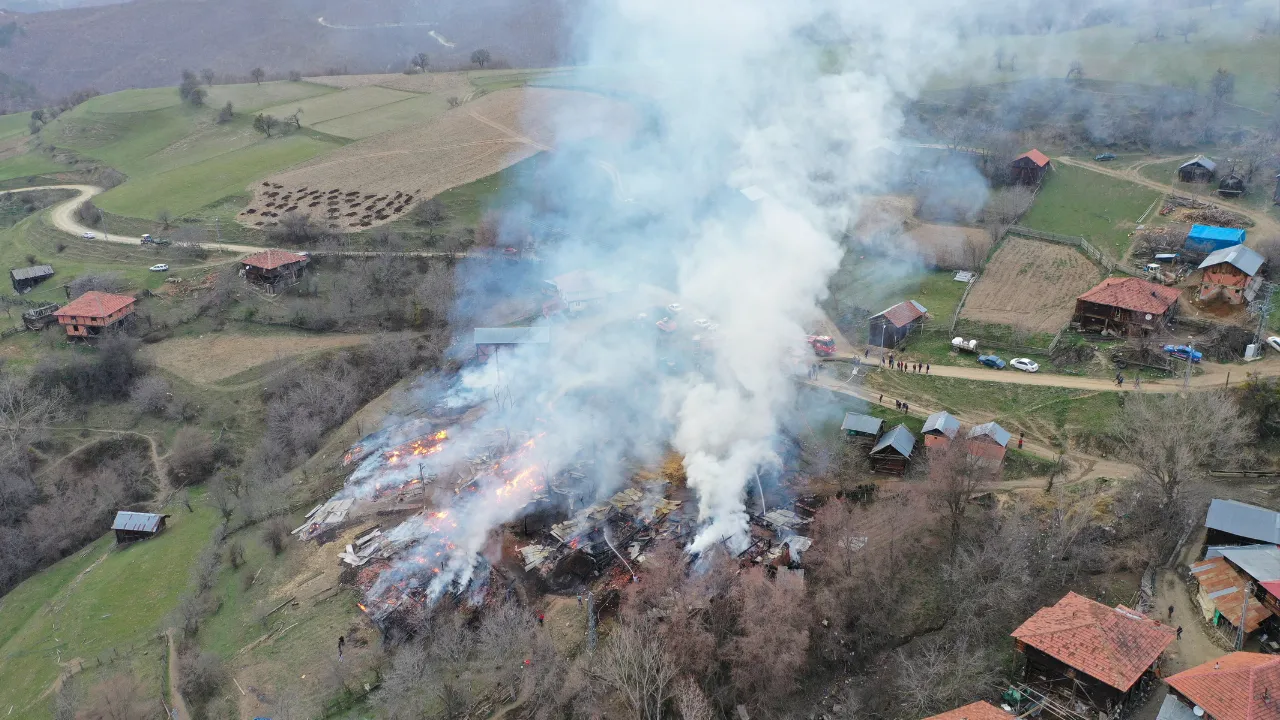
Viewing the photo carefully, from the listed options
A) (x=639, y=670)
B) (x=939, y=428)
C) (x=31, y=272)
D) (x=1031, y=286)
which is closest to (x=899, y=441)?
(x=939, y=428)

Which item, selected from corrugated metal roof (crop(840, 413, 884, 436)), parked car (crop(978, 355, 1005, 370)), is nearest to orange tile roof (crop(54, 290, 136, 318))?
corrugated metal roof (crop(840, 413, 884, 436))

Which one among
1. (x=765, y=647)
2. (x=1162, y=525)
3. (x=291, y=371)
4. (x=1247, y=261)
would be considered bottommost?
(x=291, y=371)

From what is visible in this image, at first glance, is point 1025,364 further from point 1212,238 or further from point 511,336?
point 511,336

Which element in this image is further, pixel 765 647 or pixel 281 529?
pixel 281 529

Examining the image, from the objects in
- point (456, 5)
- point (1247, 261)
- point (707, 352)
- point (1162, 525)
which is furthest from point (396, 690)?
point (456, 5)

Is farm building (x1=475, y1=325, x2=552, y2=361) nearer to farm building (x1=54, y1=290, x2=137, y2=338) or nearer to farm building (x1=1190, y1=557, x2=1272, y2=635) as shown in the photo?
farm building (x1=54, y1=290, x2=137, y2=338)

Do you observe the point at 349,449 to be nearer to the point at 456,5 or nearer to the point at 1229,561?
the point at 1229,561
